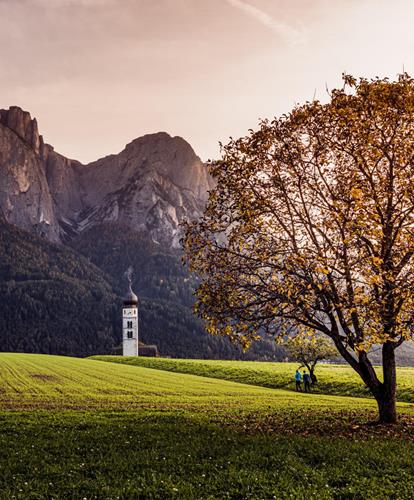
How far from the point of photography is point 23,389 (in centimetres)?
4766

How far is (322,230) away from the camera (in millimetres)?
24250

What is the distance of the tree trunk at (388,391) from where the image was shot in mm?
24188

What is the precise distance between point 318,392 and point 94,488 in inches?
1835

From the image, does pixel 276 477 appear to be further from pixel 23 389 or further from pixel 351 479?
pixel 23 389

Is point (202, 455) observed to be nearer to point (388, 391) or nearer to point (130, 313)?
point (388, 391)

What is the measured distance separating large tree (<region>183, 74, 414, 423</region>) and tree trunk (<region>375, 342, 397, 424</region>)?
0.15ft

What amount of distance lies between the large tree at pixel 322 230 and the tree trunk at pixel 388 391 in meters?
0.04

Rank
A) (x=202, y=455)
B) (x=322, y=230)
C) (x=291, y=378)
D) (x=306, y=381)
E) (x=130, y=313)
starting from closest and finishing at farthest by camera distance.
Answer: (x=202, y=455), (x=322, y=230), (x=306, y=381), (x=291, y=378), (x=130, y=313)

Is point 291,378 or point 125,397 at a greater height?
point 125,397

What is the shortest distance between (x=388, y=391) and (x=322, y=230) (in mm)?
7823

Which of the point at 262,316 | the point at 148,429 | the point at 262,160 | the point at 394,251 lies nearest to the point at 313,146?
the point at 262,160

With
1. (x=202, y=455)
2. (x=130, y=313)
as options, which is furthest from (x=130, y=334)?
(x=202, y=455)

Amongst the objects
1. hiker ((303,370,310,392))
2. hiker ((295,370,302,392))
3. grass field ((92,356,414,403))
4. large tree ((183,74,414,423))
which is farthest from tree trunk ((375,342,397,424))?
hiker ((303,370,310,392))

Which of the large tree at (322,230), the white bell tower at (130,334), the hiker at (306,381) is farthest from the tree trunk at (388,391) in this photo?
the white bell tower at (130,334)
